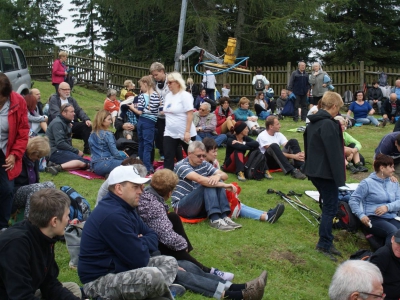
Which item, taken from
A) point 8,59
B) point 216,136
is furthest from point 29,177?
point 8,59

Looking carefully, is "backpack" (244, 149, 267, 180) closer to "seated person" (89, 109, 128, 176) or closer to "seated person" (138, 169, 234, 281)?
"seated person" (89, 109, 128, 176)

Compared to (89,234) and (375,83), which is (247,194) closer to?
(89,234)

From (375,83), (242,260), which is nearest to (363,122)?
(375,83)

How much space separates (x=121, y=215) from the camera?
4.43m

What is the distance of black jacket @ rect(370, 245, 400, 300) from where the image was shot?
215 inches

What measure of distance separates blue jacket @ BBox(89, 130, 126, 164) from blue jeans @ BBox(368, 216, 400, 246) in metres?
4.35

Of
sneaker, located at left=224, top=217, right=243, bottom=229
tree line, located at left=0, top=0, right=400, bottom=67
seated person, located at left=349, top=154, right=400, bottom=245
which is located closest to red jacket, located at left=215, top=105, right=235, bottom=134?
seated person, located at left=349, top=154, right=400, bottom=245

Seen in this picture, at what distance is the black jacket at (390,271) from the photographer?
5.46 meters

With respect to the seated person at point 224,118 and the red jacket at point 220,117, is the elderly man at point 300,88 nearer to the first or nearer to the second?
the seated person at point 224,118

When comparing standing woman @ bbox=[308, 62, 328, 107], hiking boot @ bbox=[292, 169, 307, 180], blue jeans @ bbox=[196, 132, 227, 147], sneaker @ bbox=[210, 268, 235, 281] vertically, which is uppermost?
standing woman @ bbox=[308, 62, 328, 107]

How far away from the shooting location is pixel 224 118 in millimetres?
12859

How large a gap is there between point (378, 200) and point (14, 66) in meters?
10.2

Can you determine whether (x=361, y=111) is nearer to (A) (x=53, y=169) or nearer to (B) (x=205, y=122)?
(B) (x=205, y=122)

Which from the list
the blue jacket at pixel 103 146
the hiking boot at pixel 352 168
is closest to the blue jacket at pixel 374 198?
the hiking boot at pixel 352 168
